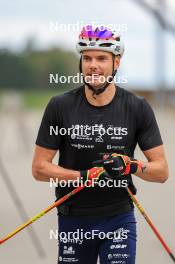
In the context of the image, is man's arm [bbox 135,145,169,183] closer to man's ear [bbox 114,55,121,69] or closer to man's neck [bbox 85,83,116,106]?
man's neck [bbox 85,83,116,106]

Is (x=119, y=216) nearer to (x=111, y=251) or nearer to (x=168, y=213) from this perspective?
(x=111, y=251)

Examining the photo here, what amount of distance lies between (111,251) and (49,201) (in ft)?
25.0

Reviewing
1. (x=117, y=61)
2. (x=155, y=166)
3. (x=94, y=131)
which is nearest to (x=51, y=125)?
(x=94, y=131)

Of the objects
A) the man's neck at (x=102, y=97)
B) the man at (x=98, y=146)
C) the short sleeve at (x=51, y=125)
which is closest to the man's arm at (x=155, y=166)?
the man at (x=98, y=146)

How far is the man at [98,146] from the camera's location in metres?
5.05

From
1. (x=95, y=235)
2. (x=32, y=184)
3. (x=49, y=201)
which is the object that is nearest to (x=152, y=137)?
(x=95, y=235)

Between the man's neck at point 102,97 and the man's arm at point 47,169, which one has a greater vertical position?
the man's neck at point 102,97

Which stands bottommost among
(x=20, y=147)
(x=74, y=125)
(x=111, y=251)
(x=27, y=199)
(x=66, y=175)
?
(x=20, y=147)

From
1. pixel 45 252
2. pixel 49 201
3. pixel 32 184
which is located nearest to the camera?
pixel 45 252

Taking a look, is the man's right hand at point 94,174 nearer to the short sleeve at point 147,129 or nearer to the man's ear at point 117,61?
the short sleeve at point 147,129

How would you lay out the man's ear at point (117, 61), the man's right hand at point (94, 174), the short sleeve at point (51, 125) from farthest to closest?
the man's ear at point (117, 61) < the short sleeve at point (51, 125) < the man's right hand at point (94, 174)

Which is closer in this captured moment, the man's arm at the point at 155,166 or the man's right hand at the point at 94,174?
the man's right hand at the point at 94,174

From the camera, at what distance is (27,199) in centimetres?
1309

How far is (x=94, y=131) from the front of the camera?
5.05 meters
